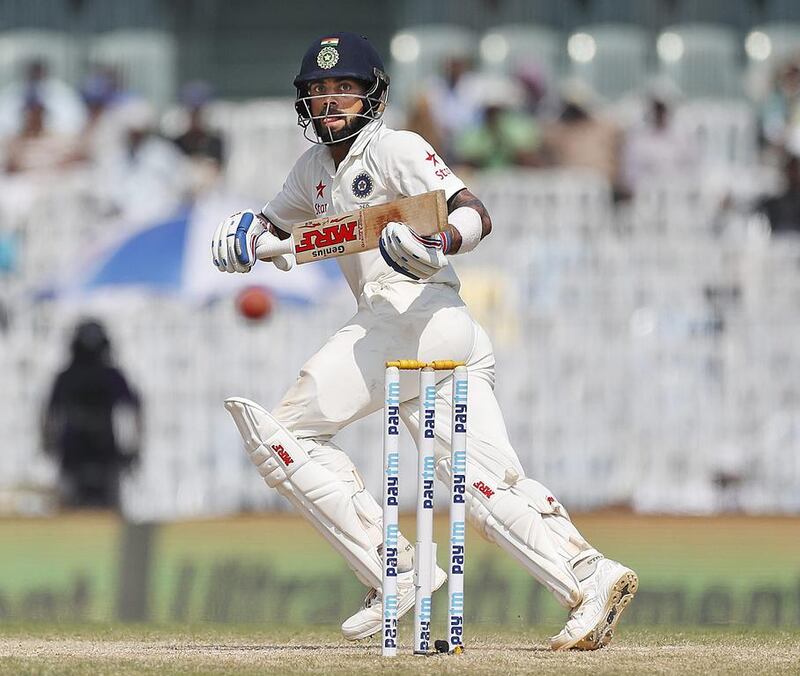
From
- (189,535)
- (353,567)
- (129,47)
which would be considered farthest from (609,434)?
(353,567)

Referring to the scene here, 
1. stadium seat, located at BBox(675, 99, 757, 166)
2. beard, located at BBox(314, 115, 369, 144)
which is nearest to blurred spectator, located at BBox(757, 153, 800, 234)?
stadium seat, located at BBox(675, 99, 757, 166)

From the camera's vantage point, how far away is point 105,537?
963 centimetres

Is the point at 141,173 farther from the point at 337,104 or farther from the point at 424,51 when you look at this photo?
the point at 337,104

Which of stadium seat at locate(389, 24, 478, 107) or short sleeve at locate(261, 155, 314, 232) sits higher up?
stadium seat at locate(389, 24, 478, 107)

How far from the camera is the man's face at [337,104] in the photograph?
19.7ft

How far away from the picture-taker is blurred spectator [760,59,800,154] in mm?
15523

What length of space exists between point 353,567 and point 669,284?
28.8 feet

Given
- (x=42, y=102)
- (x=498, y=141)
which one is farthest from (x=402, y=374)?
(x=42, y=102)

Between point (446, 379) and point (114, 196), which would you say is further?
point (114, 196)

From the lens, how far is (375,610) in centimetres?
603

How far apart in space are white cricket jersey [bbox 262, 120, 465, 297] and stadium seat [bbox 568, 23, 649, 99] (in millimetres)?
11097

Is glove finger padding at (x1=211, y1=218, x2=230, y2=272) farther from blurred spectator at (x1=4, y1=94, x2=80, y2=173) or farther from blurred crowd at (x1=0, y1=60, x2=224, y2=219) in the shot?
blurred spectator at (x1=4, y1=94, x2=80, y2=173)

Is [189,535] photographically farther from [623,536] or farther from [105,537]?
[623,536]

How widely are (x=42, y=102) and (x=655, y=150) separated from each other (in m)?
5.49
